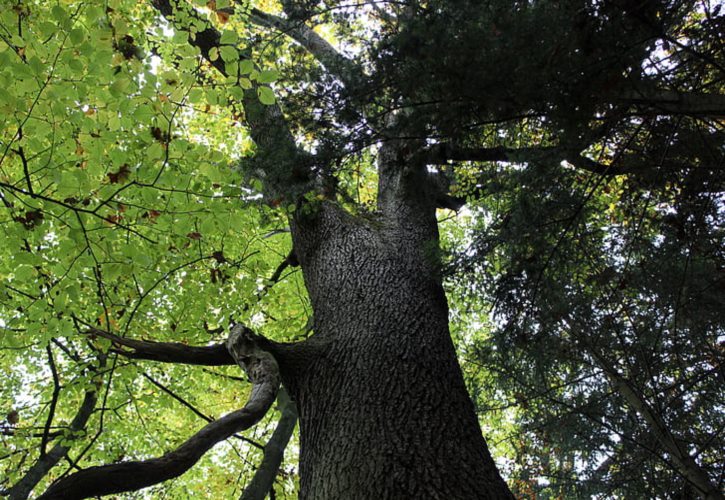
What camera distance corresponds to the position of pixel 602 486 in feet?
18.1

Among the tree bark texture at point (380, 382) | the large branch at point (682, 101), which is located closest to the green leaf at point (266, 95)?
the tree bark texture at point (380, 382)

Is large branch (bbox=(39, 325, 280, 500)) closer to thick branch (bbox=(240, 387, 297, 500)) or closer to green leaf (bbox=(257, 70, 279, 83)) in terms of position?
green leaf (bbox=(257, 70, 279, 83))

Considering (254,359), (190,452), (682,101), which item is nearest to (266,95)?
(254,359)

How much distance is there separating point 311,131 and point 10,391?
7.14m

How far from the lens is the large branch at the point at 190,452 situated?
1782 mm

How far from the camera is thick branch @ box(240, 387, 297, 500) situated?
15.4 feet

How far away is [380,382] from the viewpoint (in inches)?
110

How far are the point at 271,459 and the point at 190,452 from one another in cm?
330

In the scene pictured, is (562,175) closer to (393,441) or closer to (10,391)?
(393,441)

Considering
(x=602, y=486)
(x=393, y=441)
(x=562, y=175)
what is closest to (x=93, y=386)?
(x=393, y=441)

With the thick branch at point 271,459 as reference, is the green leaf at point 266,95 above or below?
above

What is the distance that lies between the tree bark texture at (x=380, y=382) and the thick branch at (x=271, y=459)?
2.20m

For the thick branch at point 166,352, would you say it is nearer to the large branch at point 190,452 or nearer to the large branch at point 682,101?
the large branch at point 190,452

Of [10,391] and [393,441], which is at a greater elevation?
[10,391]
